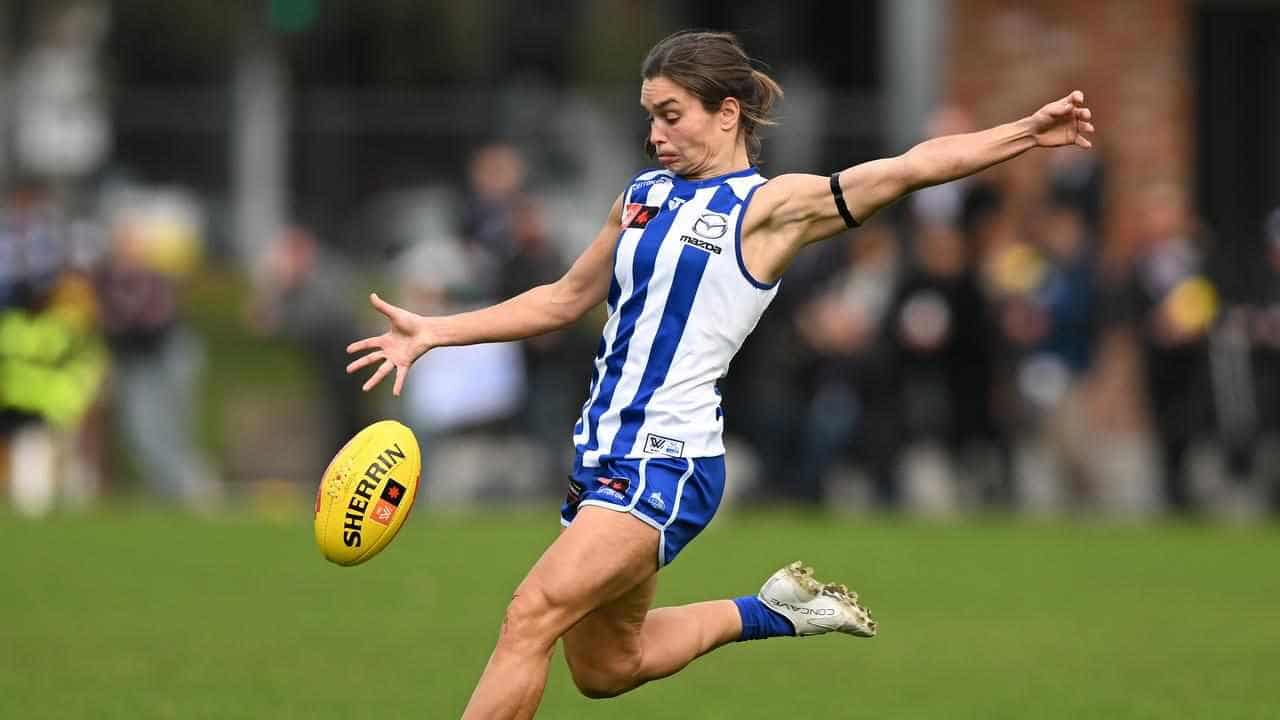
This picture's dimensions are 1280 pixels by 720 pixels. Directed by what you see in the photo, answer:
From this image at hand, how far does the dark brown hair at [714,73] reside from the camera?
265 inches

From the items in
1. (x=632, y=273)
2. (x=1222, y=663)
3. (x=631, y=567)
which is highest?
(x=632, y=273)

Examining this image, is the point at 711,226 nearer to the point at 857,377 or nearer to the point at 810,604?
the point at 810,604

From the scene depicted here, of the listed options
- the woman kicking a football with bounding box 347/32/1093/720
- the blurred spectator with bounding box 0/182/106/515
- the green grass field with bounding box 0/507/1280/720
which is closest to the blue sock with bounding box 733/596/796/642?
the woman kicking a football with bounding box 347/32/1093/720

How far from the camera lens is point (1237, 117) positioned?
78.9 feet

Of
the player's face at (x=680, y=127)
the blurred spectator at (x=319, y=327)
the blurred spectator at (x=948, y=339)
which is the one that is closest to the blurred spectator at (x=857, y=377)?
the blurred spectator at (x=948, y=339)

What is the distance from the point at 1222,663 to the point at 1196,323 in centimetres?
834

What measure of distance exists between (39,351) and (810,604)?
40.2 ft

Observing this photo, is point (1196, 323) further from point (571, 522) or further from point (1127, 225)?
point (571, 522)

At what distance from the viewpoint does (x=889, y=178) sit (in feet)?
21.6

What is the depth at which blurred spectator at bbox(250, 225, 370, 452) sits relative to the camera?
19.8 metres

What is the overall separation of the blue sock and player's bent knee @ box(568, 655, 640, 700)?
53cm

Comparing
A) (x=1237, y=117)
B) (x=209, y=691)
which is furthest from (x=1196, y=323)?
(x=209, y=691)

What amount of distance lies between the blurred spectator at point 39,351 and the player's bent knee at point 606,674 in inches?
469

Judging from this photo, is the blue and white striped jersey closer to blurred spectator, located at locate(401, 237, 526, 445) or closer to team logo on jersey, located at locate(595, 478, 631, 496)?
team logo on jersey, located at locate(595, 478, 631, 496)
